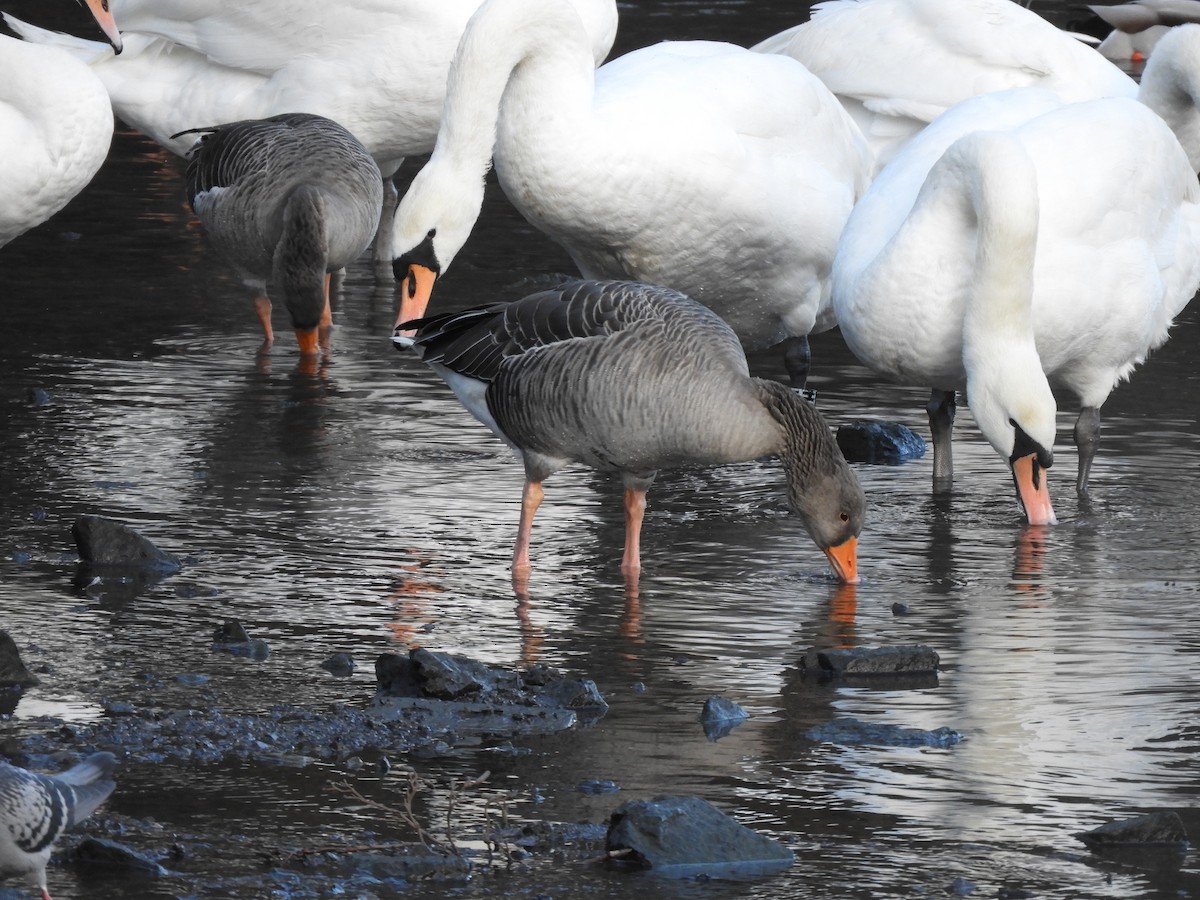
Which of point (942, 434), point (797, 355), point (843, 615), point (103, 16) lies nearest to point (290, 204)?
point (103, 16)

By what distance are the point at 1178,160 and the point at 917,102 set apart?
2.55m

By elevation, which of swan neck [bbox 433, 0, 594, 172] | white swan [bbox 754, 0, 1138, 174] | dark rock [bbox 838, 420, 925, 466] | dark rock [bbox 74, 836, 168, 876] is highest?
swan neck [bbox 433, 0, 594, 172]

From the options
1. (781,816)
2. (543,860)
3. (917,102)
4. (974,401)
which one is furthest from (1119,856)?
(917,102)

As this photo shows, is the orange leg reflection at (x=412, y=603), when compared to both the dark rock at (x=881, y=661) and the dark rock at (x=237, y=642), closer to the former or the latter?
the dark rock at (x=237, y=642)

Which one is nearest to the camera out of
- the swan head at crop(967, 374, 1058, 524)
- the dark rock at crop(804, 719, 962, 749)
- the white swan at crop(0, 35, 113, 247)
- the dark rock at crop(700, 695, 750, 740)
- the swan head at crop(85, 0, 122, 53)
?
the dark rock at crop(804, 719, 962, 749)

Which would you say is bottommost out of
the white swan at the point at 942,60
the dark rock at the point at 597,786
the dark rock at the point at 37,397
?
the dark rock at the point at 37,397

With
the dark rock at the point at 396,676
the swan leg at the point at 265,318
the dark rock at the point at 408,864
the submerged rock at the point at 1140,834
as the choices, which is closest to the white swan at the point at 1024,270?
the dark rock at the point at 396,676

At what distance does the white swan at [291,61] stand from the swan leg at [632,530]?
4.56 m

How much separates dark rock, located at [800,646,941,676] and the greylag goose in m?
2.19

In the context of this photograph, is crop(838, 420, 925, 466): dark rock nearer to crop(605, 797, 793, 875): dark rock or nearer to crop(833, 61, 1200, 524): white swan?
crop(833, 61, 1200, 524): white swan

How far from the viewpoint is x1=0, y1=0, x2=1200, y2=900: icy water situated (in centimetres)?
452

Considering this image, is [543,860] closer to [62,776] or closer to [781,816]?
[781,816]

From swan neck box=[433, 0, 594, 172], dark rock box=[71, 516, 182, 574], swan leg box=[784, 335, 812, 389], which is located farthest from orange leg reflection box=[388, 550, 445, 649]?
swan leg box=[784, 335, 812, 389]

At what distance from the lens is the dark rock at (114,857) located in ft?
13.6
